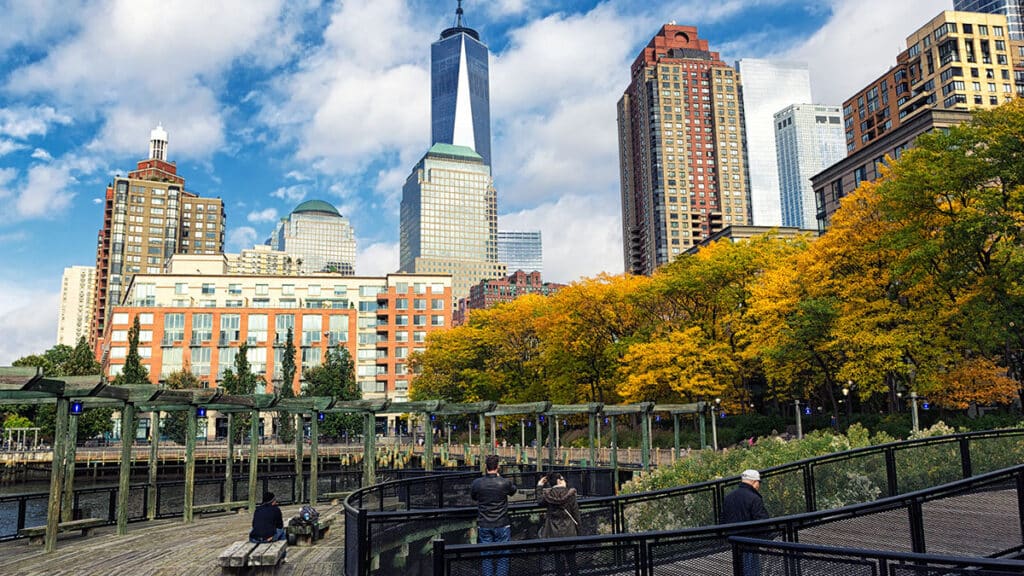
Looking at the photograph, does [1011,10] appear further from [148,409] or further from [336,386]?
[148,409]

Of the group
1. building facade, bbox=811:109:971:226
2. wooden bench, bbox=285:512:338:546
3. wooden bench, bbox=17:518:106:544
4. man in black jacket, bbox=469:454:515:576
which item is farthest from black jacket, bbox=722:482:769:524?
building facade, bbox=811:109:971:226

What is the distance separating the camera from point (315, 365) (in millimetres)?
100375

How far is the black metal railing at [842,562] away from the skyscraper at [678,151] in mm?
163842

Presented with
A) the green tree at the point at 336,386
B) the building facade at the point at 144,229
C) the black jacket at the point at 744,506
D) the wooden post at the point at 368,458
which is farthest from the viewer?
the building facade at the point at 144,229

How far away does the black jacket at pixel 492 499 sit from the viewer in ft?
35.3

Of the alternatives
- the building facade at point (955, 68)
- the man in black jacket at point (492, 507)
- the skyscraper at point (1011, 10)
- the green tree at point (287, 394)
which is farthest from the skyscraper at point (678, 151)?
the man in black jacket at point (492, 507)

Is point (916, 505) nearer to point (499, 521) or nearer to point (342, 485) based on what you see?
point (499, 521)

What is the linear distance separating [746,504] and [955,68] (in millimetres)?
115699

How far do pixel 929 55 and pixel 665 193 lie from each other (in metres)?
69.7

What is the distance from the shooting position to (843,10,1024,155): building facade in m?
104

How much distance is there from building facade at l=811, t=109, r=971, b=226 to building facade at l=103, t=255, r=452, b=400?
51921 millimetres

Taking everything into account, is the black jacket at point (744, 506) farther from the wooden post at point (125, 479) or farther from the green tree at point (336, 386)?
the green tree at point (336, 386)

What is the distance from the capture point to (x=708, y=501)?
530 inches

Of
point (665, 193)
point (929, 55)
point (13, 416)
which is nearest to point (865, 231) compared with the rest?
point (929, 55)
